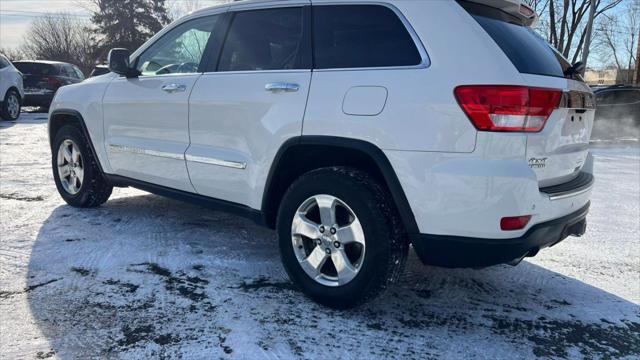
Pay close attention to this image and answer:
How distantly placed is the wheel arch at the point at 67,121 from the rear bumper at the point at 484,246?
324 cm

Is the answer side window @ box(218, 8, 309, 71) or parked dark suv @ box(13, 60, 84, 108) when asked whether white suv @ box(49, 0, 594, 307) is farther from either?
parked dark suv @ box(13, 60, 84, 108)

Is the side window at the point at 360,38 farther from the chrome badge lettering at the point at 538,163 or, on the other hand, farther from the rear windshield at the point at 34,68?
the rear windshield at the point at 34,68

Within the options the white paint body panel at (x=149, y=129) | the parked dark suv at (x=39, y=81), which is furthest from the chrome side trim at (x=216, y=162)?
the parked dark suv at (x=39, y=81)

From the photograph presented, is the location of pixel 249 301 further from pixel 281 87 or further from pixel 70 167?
pixel 70 167

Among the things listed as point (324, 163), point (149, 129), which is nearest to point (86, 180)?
point (149, 129)

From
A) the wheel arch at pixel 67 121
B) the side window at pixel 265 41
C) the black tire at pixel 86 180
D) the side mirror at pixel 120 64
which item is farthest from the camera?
the black tire at pixel 86 180

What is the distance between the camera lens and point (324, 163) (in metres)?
3.02

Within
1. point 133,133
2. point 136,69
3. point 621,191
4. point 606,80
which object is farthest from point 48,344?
point 606,80

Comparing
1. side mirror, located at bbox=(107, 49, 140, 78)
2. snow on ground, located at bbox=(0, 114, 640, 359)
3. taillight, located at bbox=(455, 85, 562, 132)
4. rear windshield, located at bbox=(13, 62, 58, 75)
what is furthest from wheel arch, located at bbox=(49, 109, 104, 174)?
rear windshield, located at bbox=(13, 62, 58, 75)

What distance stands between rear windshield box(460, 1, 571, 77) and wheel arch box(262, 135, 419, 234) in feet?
2.65

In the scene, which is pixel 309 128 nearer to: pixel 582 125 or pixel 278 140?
pixel 278 140

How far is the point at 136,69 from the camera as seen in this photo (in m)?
4.11

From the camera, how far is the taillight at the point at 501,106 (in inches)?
90.4

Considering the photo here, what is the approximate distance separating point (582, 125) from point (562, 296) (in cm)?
112
